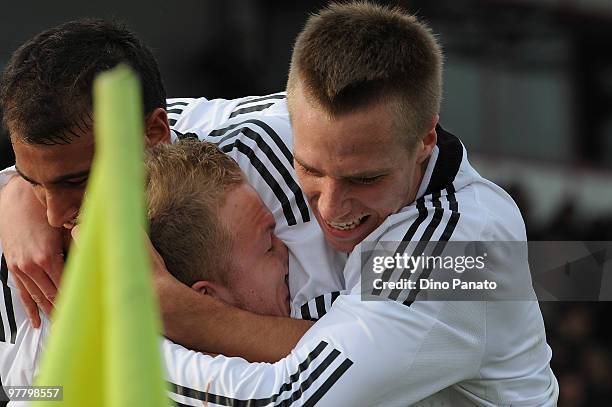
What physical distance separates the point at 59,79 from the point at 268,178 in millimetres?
566

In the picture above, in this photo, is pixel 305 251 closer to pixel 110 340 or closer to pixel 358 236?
pixel 358 236

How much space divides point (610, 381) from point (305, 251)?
3831mm

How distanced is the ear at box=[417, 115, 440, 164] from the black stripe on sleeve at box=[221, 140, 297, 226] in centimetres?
36

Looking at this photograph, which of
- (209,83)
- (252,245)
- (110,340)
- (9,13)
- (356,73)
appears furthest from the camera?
(209,83)

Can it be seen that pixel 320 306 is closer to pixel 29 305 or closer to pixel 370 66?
pixel 370 66

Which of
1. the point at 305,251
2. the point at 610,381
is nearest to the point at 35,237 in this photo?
the point at 305,251

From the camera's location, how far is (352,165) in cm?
227

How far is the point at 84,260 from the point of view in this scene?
127 cm

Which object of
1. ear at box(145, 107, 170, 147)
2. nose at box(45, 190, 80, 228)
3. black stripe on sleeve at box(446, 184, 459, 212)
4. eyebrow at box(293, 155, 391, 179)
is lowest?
nose at box(45, 190, 80, 228)

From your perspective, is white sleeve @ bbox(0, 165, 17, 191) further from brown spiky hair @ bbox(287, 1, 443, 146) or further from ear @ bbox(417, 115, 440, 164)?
ear @ bbox(417, 115, 440, 164)

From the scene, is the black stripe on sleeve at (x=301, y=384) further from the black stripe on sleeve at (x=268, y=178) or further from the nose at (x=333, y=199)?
the black stripe on sleeve at (x=268, y=178)

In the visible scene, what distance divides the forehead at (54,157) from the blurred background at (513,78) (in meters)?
3.45

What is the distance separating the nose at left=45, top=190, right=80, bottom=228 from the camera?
259 cm

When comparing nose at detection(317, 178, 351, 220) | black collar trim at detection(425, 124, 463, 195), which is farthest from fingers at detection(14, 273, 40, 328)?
black collar trim at detection(425, 124, 463, 195)
